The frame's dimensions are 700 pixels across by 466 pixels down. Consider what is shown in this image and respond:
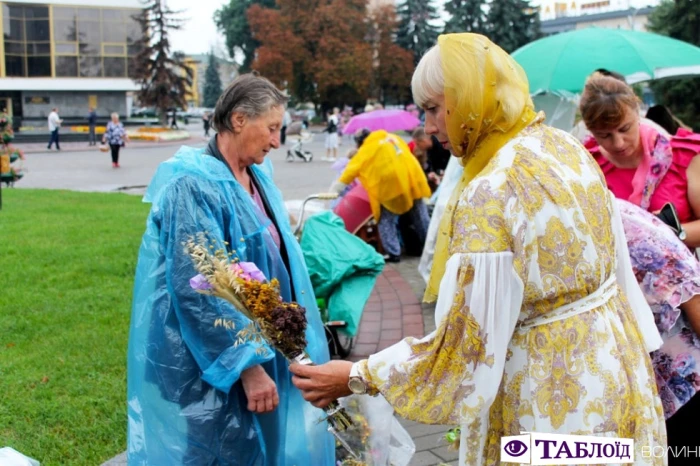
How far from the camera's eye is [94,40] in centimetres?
4719

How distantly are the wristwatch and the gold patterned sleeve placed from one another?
2 centimetres

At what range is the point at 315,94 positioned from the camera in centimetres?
5381

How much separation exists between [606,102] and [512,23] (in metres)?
45.8

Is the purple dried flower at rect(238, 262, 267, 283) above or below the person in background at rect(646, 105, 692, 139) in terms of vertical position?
below

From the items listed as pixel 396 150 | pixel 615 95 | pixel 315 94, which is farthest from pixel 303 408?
pixel 315 94

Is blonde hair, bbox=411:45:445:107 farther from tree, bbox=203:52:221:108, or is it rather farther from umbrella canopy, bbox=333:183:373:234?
tree, bbox=203:52:221:108

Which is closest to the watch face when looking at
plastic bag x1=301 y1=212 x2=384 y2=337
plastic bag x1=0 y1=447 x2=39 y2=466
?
plastic bag x1=0 y1=447 x2=39 y2=466

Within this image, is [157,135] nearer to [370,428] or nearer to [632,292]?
[370,428]

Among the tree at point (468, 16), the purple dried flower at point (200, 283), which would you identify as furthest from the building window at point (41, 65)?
the purple dried flower at point (200, 283)

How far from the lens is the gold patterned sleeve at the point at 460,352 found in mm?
1688

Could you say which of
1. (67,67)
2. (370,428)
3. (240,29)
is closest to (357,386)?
(370,428)

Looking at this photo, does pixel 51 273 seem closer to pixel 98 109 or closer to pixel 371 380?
pixel 371 380

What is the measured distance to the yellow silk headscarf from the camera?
1788mm

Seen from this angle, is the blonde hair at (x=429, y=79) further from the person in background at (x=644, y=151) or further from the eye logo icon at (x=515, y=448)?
the person in background at (x=644, y=151)
